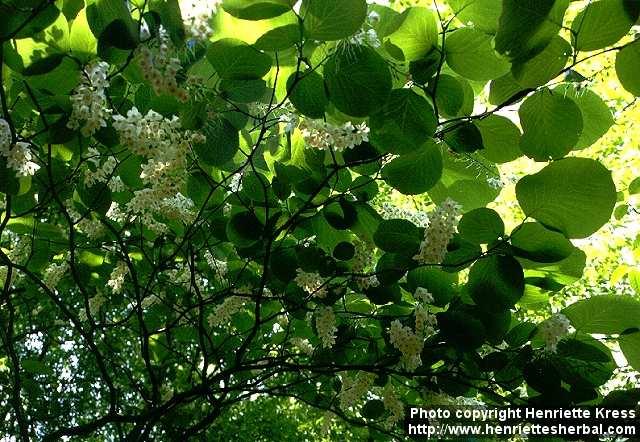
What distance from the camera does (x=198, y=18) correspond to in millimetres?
1213

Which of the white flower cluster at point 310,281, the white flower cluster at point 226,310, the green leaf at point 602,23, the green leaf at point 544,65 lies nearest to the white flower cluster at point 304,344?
the white flower cluster at point 226,310

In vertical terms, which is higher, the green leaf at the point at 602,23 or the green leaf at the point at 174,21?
the green leaf at the point at 602,23

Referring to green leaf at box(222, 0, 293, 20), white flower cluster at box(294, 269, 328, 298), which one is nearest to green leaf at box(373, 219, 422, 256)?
white flower cluster at box(294, 269, 328, 298)

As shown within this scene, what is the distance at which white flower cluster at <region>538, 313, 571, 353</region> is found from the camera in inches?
67.2

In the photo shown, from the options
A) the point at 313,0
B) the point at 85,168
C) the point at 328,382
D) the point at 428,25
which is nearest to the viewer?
the point at 313,0

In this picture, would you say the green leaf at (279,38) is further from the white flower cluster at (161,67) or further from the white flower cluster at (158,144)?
the white flower cluster at (158,144)

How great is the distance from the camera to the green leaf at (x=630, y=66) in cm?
131

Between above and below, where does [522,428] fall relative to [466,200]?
below

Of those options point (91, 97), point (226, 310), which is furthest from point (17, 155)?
point (226, 310)

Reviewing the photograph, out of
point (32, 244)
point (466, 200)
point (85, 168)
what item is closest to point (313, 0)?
point (466, 200)

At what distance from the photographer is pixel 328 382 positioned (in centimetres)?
303

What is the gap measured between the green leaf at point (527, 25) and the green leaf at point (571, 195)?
1.04ft

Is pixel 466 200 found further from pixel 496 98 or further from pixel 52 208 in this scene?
pixel 52 208

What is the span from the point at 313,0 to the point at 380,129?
15.9 inches
